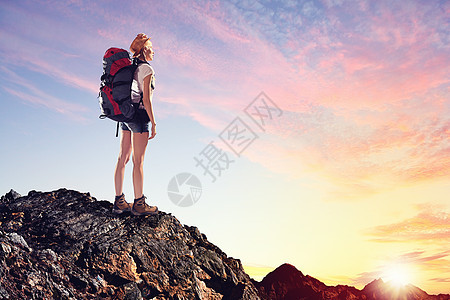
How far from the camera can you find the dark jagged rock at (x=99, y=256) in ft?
27.7

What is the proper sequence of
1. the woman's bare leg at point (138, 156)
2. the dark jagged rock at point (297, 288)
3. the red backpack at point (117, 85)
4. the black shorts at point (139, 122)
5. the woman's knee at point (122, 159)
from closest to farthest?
the red backpack at point (117, 85), the black shorts at point (139, 122), the woman's bare leg at point (138, 156), the woman's knee at point (122, 159), the dark jagged rock at point (297, 288)

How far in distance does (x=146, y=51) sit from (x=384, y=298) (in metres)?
24.0

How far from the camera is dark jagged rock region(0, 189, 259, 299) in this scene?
8.45 meters

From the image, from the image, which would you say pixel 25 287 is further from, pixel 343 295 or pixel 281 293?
pixel 343 295

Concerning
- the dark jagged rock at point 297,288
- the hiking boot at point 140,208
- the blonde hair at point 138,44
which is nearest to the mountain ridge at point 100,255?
the hiking boot at point 140,208

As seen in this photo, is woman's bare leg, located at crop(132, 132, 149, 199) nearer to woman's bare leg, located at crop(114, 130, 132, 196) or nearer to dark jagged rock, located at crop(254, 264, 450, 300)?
woman's bare leg, located at crop(114, 130, 132, 196)

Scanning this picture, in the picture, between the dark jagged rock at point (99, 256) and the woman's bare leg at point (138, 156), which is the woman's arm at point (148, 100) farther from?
the dark jagged rock at point (99, 256)


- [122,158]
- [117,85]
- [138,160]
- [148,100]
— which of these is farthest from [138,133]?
[117,85]

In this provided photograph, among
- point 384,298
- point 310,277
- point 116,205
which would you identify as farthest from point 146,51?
point 384,298

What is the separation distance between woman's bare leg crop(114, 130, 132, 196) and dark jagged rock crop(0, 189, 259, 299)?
104 cm

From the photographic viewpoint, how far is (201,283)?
423 inches

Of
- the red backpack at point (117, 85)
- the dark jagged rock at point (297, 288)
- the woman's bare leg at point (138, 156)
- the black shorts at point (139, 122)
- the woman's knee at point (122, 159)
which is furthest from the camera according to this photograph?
the dark jagged rock at point (297, 288)

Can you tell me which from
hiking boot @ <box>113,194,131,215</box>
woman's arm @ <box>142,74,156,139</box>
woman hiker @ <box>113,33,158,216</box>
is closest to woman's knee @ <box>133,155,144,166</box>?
woman hiker @ <box>113,33,158,216</box>

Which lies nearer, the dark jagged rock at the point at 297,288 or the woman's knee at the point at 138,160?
the woman's knee at the point at 138,160
